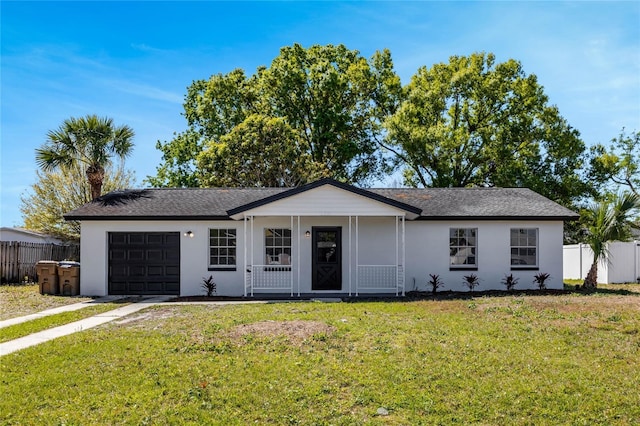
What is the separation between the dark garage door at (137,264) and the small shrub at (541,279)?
40.6ft

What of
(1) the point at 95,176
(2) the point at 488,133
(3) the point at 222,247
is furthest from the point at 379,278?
(2) the point at 488,133

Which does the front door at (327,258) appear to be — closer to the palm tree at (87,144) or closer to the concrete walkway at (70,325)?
the concrete walkway at (70,325)

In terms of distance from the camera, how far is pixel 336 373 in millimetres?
7703

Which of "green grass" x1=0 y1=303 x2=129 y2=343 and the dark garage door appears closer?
"green grass" x1=0 y1=303 x2=129 y2=343

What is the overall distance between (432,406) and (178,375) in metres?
3.52

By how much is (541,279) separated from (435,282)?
11.8 feet

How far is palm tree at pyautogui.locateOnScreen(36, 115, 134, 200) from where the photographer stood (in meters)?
22.5

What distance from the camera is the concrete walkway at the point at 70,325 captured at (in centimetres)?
961

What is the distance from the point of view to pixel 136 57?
17.8 meters

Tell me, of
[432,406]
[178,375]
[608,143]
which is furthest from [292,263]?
[608,143]

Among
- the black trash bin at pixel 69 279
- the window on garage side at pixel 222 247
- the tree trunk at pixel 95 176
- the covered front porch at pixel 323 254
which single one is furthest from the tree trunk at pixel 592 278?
the tree trunk at pixel 95 176

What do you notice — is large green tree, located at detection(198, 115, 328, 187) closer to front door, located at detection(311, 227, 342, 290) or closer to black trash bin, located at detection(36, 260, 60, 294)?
front door, located at detection(311, 227, 342, 290)

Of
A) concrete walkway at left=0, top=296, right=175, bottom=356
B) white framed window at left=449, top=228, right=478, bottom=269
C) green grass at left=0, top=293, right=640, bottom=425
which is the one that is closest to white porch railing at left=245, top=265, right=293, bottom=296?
concrete walkway at left=0, top=296, right=175, bottom=356

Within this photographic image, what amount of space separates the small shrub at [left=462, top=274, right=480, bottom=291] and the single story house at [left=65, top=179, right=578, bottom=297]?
0.53 ft
